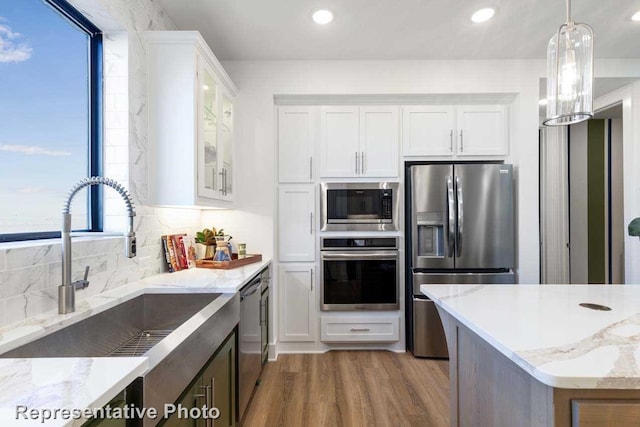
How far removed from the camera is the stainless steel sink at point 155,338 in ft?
3.21

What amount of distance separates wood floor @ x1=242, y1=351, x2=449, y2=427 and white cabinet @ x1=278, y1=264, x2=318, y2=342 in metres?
0.20

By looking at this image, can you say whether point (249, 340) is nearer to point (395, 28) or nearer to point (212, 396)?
point (212, 396)

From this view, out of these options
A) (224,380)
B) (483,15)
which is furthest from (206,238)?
(483,15)

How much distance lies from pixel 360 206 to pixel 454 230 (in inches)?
33.4

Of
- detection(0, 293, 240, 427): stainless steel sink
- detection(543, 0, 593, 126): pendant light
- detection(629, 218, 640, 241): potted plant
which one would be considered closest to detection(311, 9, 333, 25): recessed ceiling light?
detection(543, 0, 593, 126): pendant light

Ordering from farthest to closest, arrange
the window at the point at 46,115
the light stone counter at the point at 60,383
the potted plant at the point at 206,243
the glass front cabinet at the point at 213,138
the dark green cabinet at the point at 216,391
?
1. the potted plant at the point at 206,243
2. the glass front cabinet at the point at 213,138
3. the window at the point at 46,115
4. the dark green cabinet at the point at 216,391
5. the light stone counter at the point at 60,383


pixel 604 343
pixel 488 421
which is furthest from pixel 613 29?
pixel 488 421

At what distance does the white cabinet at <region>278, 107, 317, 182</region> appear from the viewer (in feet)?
10.0

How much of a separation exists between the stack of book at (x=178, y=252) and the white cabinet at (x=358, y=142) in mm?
1324

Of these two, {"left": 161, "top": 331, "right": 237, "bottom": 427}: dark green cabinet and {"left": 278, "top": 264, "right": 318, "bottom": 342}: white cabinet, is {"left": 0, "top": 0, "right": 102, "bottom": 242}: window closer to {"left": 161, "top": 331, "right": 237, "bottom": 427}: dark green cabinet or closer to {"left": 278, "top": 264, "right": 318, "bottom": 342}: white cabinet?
{"left": 161, "top": 331, "right": 237, "bottom": 427}: dark green cabinet

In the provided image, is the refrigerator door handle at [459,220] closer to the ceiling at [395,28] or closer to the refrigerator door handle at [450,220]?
the refrigerator door handle at [450,220]

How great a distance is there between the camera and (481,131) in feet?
10.1

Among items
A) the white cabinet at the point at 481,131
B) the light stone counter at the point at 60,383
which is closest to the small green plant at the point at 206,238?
the light stone counter at the point at 60,383

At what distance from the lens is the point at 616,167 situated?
3.86 metres
